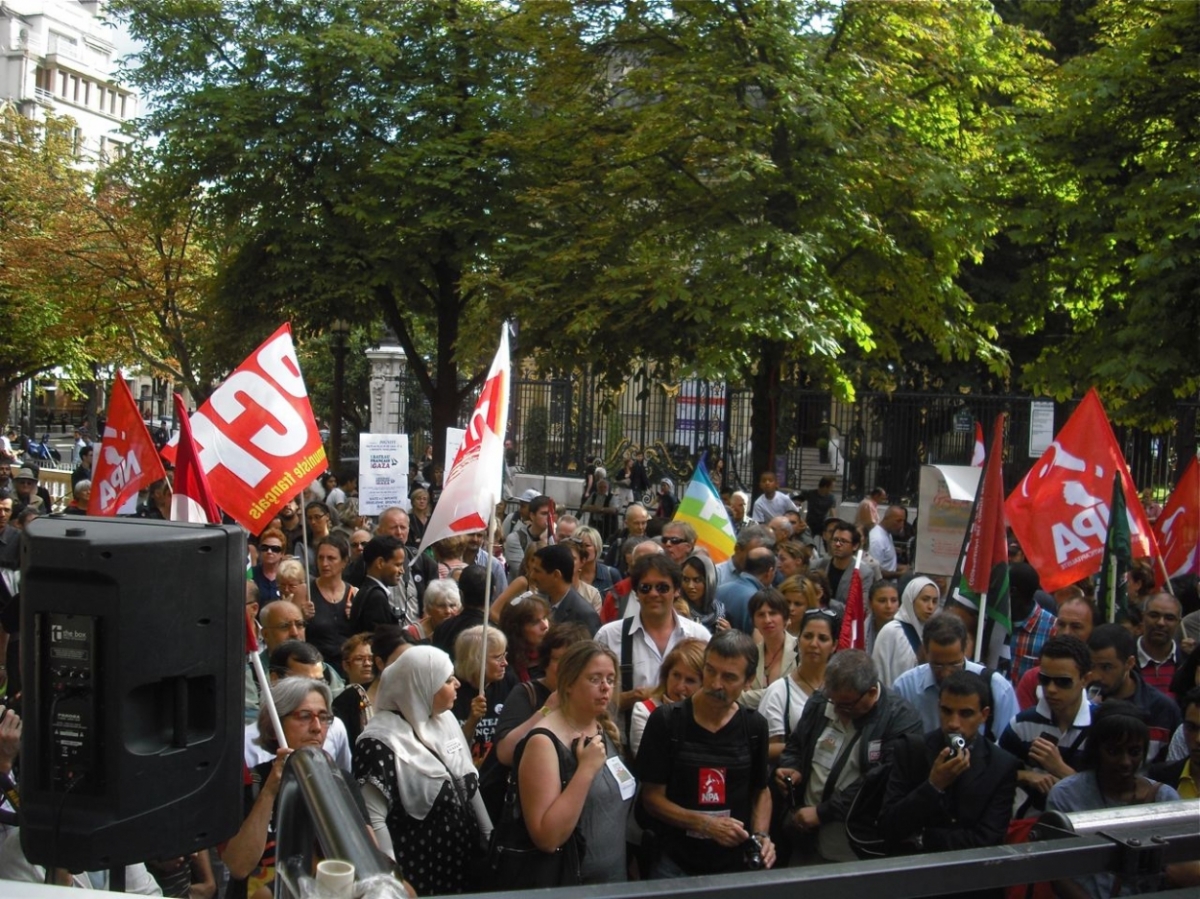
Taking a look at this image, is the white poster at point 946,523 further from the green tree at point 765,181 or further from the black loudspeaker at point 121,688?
the black loudspeaker at point 121,688

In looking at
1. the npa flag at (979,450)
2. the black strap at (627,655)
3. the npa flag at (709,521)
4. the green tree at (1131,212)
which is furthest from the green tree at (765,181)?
the black strap at (627,655)

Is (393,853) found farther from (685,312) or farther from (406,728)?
(685,312)

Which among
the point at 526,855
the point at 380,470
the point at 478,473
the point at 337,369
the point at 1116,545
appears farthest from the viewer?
the point at 337,369

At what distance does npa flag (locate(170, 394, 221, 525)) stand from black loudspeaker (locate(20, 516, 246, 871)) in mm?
2132

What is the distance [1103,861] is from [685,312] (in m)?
15.0

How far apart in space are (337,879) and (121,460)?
6899mm

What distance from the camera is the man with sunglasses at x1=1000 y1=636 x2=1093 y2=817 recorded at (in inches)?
216

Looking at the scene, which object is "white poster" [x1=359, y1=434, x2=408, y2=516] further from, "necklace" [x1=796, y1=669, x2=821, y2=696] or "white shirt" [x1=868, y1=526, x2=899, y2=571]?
"necklace" [x1=796, y1=669, x2=821, y2=696]

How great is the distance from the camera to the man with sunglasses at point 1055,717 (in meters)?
5.50

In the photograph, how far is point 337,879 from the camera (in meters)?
1.87

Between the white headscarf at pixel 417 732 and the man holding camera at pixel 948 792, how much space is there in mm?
1506

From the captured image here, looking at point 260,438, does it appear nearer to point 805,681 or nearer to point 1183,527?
point 805,681

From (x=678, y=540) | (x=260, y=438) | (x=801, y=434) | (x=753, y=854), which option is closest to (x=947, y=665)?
(x=753, y=854)

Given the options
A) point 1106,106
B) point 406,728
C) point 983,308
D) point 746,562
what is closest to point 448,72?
point 983,308
